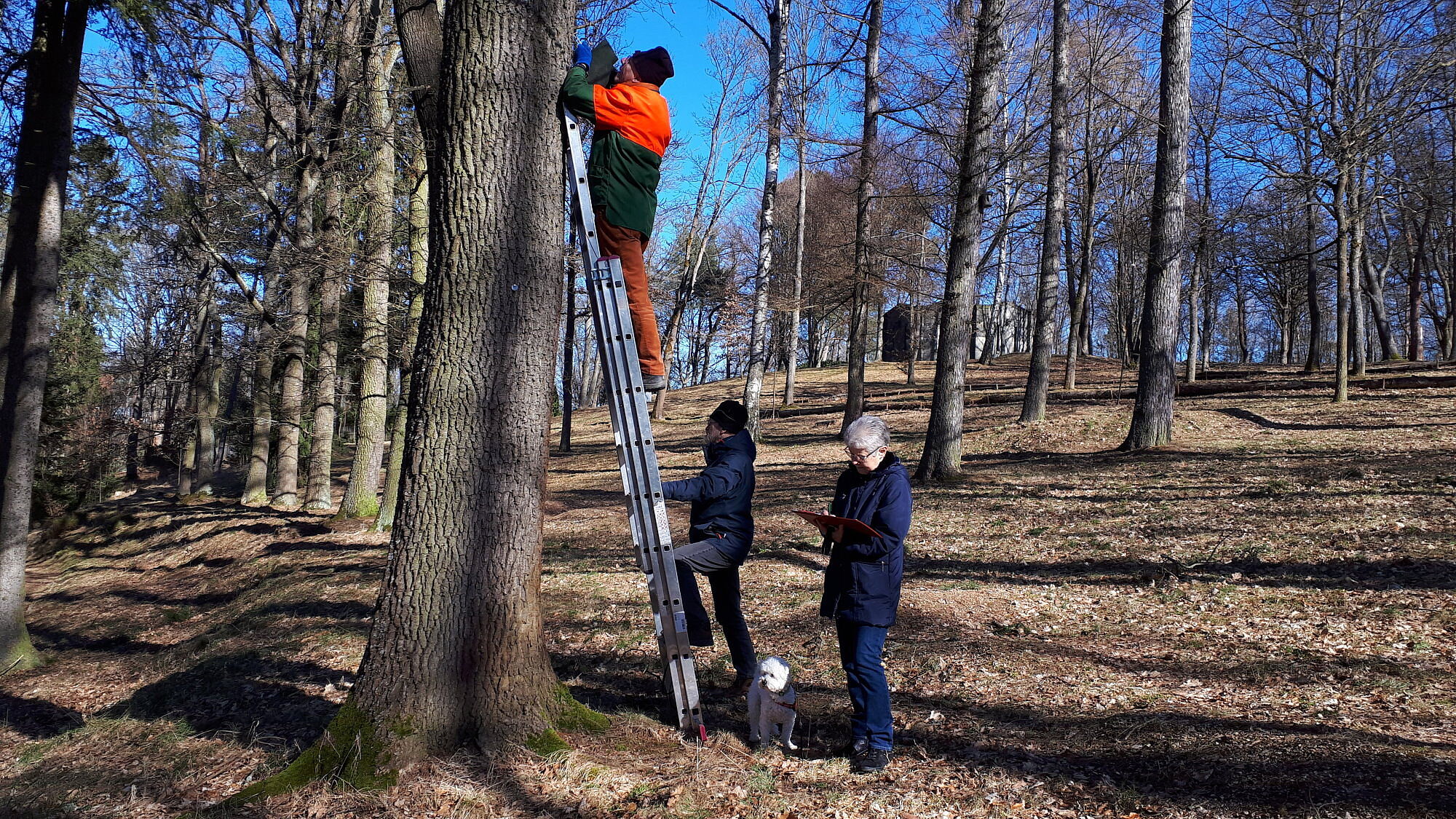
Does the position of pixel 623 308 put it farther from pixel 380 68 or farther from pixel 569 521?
pixel 380 68

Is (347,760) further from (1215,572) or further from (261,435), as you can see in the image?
(261,435)

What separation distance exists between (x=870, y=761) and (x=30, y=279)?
10112 mm

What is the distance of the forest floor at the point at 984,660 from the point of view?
3934mm

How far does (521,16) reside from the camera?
4273mm

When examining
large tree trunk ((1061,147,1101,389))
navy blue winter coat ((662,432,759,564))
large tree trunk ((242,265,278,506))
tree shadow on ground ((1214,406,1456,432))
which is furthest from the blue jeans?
large tree trunk ((1061,147,1101,389))

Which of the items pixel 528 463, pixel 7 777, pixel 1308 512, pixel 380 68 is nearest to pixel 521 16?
pixel 528 463

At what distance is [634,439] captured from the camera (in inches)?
169

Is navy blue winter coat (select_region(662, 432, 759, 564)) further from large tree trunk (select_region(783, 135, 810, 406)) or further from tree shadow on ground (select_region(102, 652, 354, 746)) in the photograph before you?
large tree trunk (select_region(783, 135, 810, 406))

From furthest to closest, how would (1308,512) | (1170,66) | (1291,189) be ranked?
(1291,189) < (1170,66) < (1308,512)

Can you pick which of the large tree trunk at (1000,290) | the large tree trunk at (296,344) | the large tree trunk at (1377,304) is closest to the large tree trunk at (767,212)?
the large tree trunk at (296,344)

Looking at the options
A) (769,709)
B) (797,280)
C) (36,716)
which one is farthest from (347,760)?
(797,280)

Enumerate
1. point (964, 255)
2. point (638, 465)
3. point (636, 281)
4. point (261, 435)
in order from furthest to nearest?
point (261, 435), point (964, 255), point (636, 281), point (638, 465)

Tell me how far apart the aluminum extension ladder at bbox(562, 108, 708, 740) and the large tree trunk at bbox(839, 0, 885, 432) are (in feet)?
44.1

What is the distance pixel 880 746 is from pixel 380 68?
1435 cm
